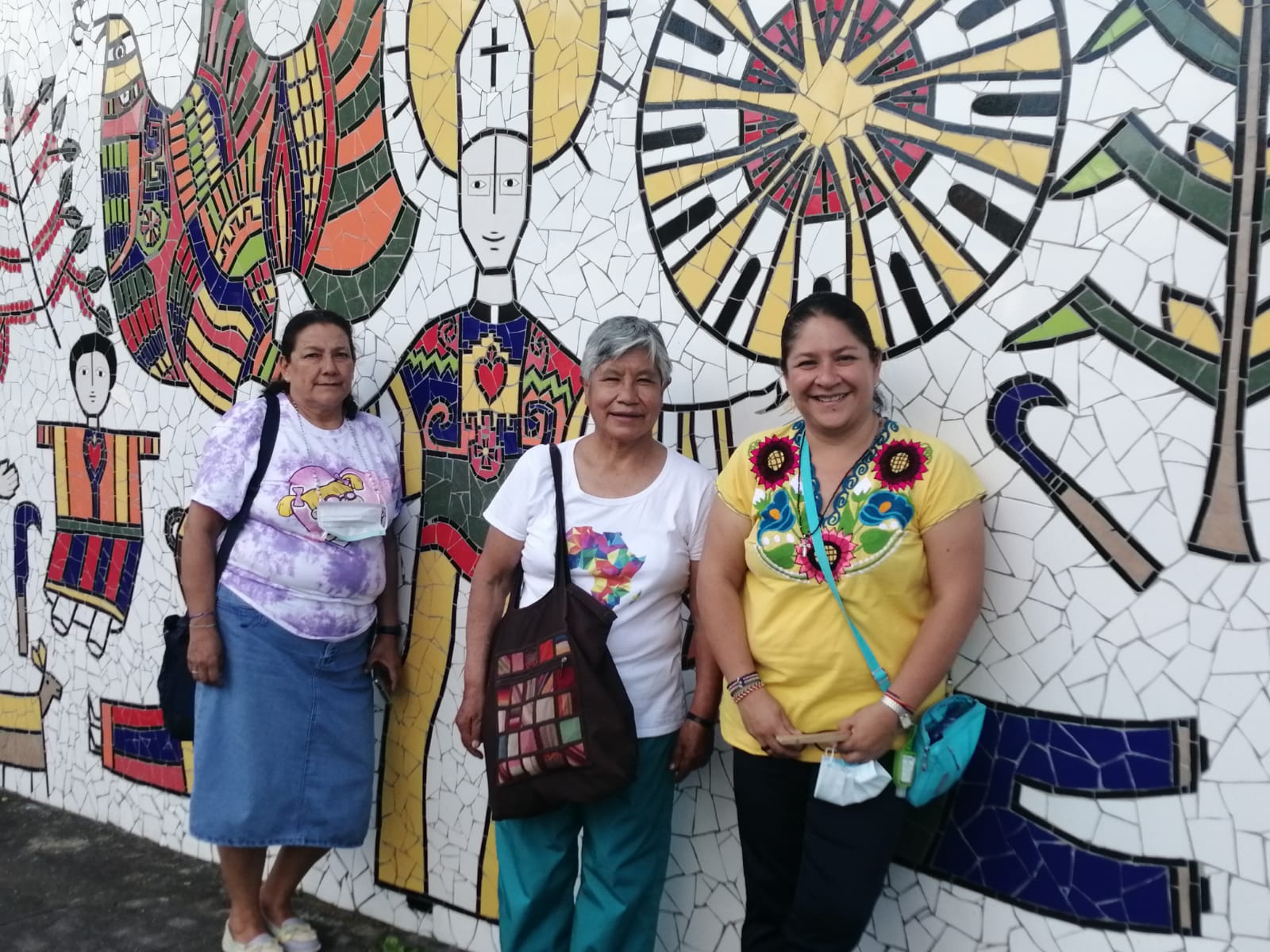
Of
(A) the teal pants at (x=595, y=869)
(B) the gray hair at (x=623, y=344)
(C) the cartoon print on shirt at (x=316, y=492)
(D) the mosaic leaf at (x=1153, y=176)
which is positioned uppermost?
(D) the mosaic leaf at (x=1153, y=176)

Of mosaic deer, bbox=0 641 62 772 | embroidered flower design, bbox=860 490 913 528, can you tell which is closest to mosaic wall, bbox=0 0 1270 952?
mosaic deer, bbox=0 641 62 772

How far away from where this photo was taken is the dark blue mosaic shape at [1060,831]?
239 cm

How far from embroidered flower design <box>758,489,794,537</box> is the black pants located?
1.73 feet

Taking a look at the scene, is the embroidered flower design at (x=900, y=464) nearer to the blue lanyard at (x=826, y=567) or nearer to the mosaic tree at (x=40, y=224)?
the blue lanyard at (x=826, y=567)

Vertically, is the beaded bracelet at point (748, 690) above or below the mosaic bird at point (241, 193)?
below

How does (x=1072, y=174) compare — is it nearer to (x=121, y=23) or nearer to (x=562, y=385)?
(x=562, y=385)

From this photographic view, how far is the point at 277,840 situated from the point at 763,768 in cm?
167

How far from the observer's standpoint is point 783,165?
2910 millimetres

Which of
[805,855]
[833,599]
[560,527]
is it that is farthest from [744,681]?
[560,527]

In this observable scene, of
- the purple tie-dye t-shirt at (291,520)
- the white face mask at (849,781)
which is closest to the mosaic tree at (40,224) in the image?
the purple tie-dye t-shirt at (291,520)

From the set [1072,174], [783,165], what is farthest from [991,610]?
[783,165]

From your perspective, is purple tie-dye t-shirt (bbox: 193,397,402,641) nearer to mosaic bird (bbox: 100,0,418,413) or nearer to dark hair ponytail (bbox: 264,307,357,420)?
dark hair ponytail (bbox: 264,307,357,420)

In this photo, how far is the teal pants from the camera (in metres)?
2.75

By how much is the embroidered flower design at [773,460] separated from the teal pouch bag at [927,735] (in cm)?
6
